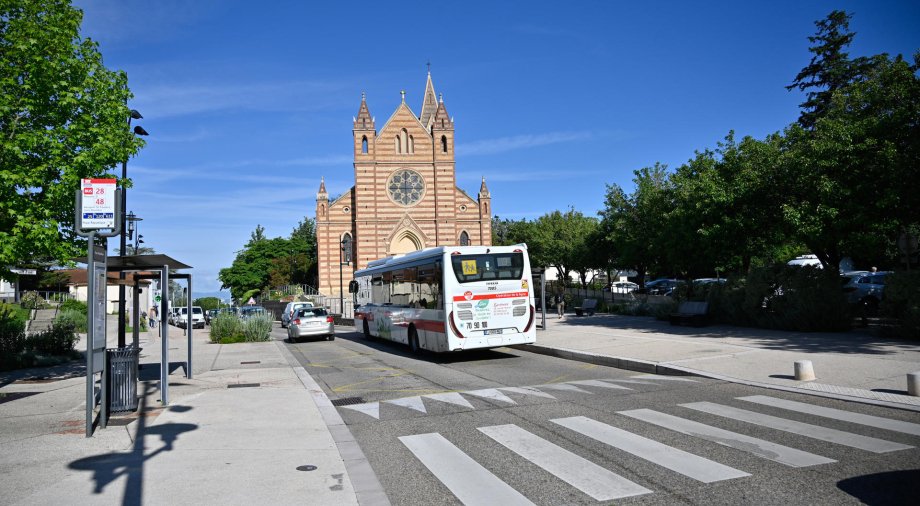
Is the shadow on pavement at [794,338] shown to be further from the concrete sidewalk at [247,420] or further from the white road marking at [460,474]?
the white road marking at [460,474]

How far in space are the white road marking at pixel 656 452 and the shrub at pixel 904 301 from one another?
35.4 feet

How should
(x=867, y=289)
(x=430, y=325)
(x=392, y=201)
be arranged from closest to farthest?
(x=430, y=325) → (x=867, y=289) → (x=392, y=201)

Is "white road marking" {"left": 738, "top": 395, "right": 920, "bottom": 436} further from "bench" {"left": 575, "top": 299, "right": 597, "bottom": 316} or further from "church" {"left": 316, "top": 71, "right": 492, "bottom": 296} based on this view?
"church" {"left": 316, "top": 71, "right": 492, "bottom": 296}

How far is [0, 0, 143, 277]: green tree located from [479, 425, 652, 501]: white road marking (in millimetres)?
8662

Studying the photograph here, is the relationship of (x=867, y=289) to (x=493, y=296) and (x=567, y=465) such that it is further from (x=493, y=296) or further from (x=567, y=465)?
(x=567, y=465)

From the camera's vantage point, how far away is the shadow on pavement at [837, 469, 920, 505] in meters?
4.76

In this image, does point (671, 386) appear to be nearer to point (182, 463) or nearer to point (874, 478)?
point (874, 478)

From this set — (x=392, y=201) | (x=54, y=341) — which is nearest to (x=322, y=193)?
(x=392, y=201)

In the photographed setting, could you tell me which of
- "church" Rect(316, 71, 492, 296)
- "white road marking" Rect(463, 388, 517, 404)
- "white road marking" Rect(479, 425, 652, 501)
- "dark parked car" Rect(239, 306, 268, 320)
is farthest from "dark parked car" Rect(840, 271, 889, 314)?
"church" Rect(316, 71, 492, 296)

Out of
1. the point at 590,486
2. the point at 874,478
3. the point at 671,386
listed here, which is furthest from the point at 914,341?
the point at 590,486

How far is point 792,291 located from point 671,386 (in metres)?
9.63

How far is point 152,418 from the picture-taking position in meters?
8.58

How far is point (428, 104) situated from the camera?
211ft

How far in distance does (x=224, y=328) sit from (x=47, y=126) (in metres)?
13.5
